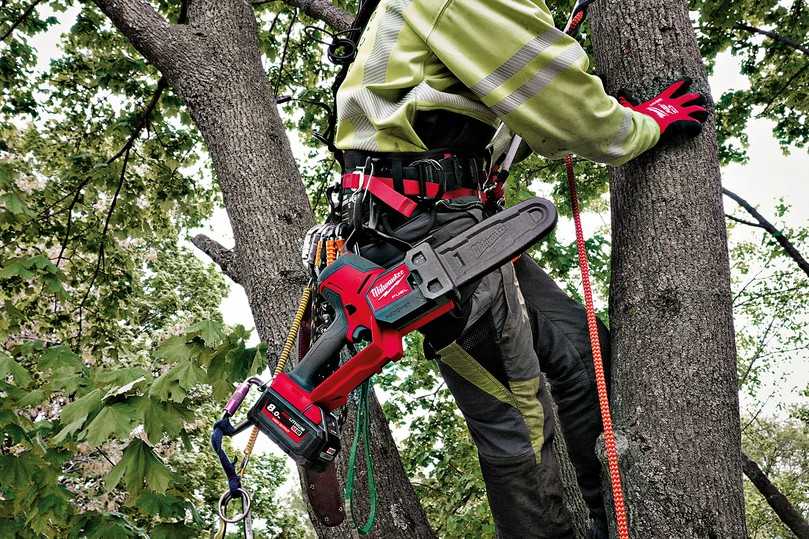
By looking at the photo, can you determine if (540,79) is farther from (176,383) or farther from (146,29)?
(146,29)

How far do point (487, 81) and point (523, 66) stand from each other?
0.34 feet

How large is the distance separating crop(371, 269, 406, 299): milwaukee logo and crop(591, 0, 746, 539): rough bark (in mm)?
856

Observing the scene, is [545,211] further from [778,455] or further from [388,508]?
[778,455]

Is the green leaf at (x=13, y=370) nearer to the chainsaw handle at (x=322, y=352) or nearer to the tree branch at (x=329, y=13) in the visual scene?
the chainsaw handle at (x=322, y=352)

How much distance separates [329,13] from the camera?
3.91m

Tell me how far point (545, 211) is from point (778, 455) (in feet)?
88.1

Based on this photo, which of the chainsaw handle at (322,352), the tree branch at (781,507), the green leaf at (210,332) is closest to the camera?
the chainsaw handle at (322,352)

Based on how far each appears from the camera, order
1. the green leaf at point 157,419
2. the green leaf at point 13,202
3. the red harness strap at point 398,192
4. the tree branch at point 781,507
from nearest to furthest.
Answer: the red harness strap at point 398,192 < the green leaf at point 157,419 < the green leaf at point 13,202 < the tree branch at point 781,507

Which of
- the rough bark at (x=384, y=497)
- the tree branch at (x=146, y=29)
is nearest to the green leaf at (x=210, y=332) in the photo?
the rough bark at (x=384, y=497)

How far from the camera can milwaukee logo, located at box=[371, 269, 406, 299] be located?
66.7 inches

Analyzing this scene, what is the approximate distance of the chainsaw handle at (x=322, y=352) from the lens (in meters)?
1.78

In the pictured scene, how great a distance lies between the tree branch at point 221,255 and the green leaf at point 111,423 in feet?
2.88

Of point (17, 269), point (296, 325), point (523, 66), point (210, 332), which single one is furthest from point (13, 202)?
point (523, 66)

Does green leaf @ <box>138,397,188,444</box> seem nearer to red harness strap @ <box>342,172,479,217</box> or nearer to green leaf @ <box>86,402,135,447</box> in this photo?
green leaf @ <box>86,402,135,447</box>
